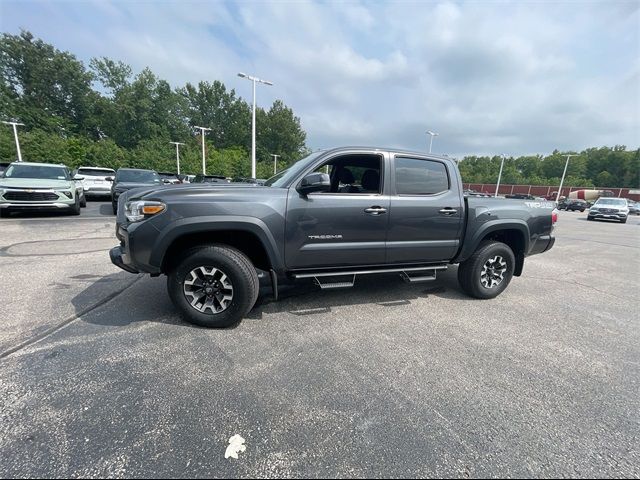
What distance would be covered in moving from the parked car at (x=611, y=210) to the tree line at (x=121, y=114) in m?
40.1

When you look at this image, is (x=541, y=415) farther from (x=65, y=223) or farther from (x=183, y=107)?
(x=183, y=107)

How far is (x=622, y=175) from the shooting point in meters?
76.1

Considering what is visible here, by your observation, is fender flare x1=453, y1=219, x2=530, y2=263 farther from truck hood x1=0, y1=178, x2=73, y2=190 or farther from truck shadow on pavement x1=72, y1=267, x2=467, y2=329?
truck hood x1=0, y1=178, x2=73, y2=190

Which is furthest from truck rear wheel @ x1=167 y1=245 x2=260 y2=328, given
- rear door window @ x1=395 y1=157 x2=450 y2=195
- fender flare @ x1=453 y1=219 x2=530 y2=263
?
fender flare @ x1=453 y1=219 x2=530 y2=263

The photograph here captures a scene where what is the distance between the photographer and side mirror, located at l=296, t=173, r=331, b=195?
309 cm

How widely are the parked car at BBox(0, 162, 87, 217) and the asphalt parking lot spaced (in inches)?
239

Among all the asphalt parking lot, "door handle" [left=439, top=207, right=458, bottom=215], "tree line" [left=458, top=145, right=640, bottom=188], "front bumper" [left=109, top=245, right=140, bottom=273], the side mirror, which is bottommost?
the asphalt parking lot

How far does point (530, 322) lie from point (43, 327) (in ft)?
17.5

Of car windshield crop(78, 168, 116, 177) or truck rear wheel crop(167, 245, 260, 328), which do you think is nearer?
truck rear wheel crop(167, 245, 260, 328)

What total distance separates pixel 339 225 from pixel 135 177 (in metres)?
10.9

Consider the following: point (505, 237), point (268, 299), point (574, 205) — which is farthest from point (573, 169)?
point (268, 299)

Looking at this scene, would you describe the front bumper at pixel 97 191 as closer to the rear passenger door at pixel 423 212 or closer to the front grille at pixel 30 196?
the front grille at pixel 30 196

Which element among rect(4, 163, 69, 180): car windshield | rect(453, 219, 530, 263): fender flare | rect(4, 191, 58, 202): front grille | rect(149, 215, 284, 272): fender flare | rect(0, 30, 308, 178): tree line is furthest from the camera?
rect(0, 30, 308, 178): tree line

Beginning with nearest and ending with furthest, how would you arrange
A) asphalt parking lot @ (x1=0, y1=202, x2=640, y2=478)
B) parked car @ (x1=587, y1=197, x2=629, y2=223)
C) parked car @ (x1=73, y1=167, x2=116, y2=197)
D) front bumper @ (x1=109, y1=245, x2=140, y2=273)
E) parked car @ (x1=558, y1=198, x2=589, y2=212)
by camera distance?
asphalt parking lot @ (x1=0, y1=202, x2=640, y2=478) < front bumper @ (x1=109, y1=245, x2=140, y2=273) < parked car @ (x1=73, y1=167, x2=116, y2=197) < parked car @ (x1=587, y1=197, x2=629, y2=223) < parked car @ (x1=558, y1=198, x2=589, y2=212)
